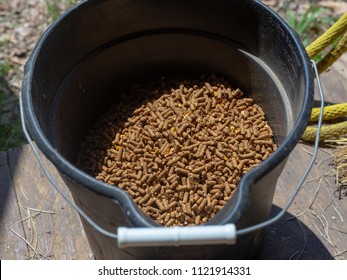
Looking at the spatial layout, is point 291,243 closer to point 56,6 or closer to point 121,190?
point 121,190

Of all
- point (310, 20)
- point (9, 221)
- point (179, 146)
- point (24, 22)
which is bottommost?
point (9, 221)

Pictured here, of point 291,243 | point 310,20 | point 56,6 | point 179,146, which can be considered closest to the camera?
point 179,146

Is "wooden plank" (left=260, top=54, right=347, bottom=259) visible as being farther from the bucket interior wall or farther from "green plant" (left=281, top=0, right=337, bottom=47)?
"green plant" (left=281, top=0, right=337, bottom=47)

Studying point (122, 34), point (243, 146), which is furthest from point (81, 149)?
point (243, 146)

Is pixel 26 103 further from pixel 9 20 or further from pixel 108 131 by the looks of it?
pixel 9 20

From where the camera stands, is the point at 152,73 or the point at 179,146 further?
the point at 152,73

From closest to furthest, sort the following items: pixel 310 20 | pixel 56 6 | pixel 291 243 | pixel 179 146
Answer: pixel 179 146, pixel 291 243, pixel 310 20, pixel 56 6

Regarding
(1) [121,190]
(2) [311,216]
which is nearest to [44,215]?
(1) [121,190]

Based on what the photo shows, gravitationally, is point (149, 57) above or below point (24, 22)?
above
